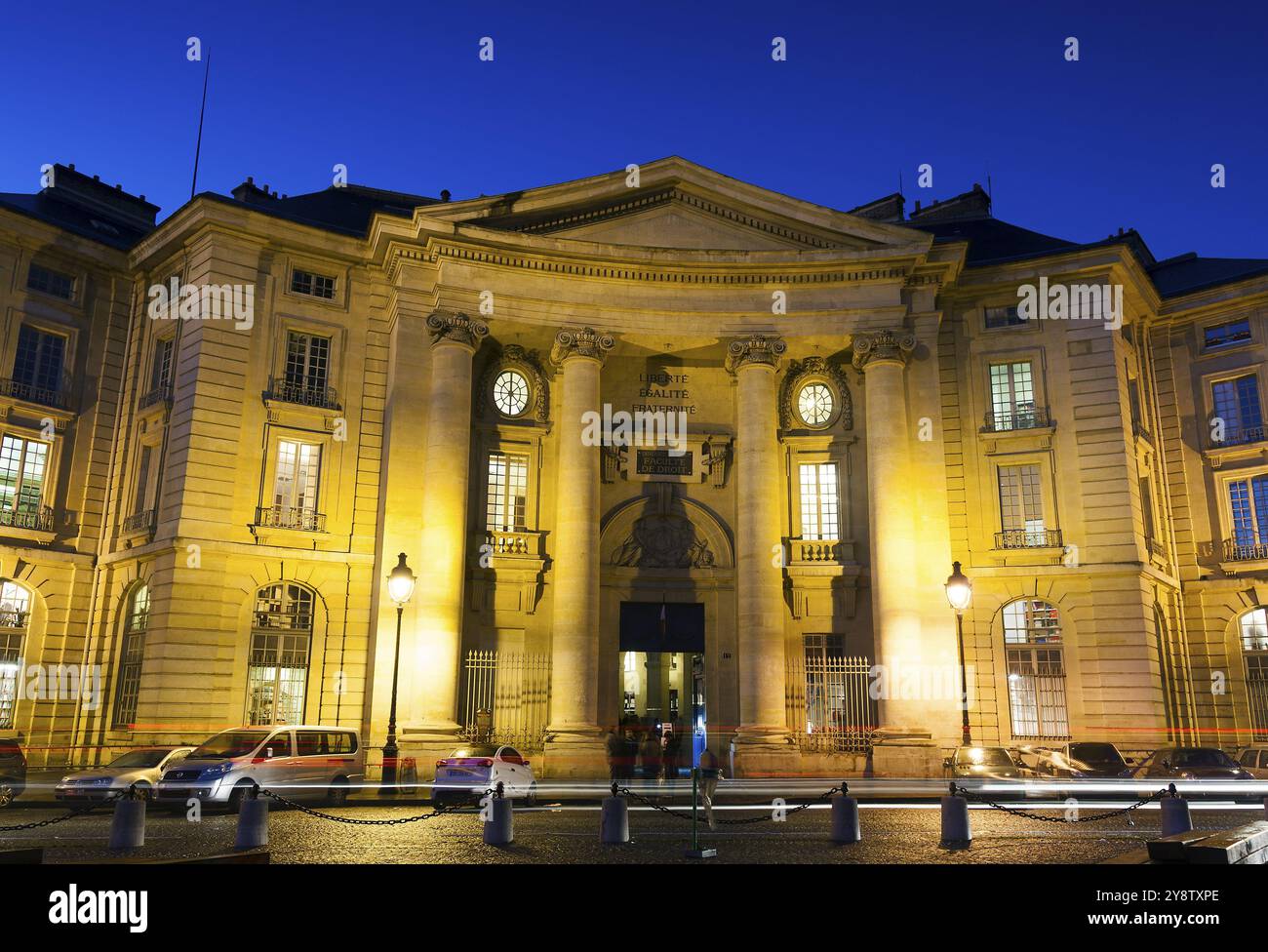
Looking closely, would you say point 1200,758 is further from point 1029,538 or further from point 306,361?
point 306,361

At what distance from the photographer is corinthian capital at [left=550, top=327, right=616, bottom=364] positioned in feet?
110

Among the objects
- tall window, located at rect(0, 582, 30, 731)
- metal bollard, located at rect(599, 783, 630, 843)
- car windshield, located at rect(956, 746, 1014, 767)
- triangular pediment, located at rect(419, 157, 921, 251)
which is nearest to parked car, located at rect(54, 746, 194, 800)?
tall window, located at rect(0, 582, 30, 731)

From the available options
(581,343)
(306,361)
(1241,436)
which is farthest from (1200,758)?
(306,361)

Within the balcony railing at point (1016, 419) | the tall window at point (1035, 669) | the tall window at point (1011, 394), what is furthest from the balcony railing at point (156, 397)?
the tall window at point (1035, 669)

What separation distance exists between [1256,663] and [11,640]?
41730 millimetres

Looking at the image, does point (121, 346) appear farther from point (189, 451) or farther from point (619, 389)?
point (619, 389)

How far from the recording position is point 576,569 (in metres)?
31.9

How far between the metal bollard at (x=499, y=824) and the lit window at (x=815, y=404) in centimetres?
2362

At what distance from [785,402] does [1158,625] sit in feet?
48.7

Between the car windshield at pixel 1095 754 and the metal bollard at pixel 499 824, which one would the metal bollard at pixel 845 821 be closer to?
the metal bollard at pixel 499 824

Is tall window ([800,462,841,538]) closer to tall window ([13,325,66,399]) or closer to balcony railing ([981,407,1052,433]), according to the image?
balcony railing ([981,407,1052,433])

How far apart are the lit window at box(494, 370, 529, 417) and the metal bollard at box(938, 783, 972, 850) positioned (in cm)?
2262
